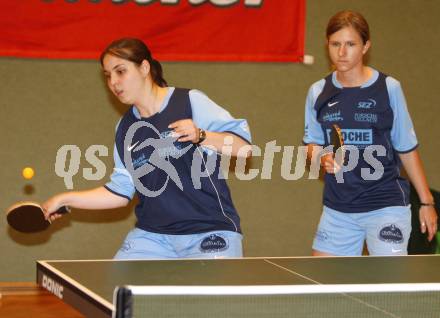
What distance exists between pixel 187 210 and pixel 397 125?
4.10 feet

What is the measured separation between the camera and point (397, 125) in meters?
4.36

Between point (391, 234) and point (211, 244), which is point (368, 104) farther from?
point (211, 244)

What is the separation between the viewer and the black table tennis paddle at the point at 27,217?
12.1 feet

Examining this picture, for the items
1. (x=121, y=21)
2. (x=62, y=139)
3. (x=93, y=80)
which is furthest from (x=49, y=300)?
(x=121, y=21)

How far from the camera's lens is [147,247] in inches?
150

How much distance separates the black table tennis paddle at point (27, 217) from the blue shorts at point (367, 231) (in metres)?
1.48

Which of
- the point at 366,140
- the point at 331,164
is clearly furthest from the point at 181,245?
the point at 366,140

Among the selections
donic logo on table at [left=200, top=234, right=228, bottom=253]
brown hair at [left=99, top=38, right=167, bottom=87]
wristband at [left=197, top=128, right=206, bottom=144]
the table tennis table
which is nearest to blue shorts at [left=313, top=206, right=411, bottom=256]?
the table tennis table

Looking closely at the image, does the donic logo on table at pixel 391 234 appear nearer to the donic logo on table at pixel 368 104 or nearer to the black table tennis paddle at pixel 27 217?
the donic logo on table at pixel 368 104

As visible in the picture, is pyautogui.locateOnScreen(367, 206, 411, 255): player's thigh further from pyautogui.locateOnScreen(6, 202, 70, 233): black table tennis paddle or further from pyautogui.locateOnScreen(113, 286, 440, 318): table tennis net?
pyautogui.locateOnScreen(6, 202, 70, 233): black table tennis paddle

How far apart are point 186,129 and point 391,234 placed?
4.31 feet

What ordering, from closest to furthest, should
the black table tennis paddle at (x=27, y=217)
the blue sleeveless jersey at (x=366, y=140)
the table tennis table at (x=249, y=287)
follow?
the table tennis table at (x=249, y=287), the black table tennis paddle at (x=27, y=217), the blue sleeveless jersey at (x=366, y=140)

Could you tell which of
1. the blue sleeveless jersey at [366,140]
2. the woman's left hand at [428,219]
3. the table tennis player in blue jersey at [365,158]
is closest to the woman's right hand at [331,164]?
the table tennis player in blue jersey at [365,158]

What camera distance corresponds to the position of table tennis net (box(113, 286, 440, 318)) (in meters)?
2.58
